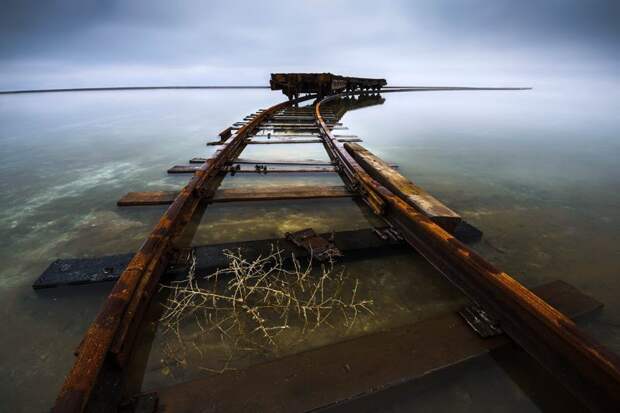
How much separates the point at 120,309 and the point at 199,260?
746mm

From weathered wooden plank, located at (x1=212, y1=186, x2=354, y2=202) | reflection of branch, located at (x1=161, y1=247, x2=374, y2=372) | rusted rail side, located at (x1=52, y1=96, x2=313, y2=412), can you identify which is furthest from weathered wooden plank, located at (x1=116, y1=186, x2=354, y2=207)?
reflection of branch, located at (x1=161, y1=247, x2=374, y2=372)

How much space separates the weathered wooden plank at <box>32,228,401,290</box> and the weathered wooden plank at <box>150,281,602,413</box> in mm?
878

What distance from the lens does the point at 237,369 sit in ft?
4.43

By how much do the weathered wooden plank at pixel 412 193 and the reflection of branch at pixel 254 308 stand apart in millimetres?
890

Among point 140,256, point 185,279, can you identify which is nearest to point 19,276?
point 140,256

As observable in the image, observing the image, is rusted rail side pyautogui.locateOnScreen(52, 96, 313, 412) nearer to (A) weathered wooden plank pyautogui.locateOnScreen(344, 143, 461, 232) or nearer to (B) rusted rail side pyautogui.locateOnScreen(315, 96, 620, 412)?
(B) rusted rail side pyautogui.locateOnScreen(315, 96, 620, 412)

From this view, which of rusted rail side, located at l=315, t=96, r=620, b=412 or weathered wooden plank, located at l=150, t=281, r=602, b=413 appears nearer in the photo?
rusted rail side, located at l=315, t=96, r=620, b=412

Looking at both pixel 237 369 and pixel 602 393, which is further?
pixel 237 369

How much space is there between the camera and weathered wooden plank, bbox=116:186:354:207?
3297 millimetres

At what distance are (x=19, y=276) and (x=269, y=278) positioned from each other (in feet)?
6.19

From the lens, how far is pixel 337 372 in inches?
50.6

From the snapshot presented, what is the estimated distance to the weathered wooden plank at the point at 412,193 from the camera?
2240 mm

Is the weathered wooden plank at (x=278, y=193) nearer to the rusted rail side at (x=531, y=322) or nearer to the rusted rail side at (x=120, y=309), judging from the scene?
the rusted rail side at (x=120, y=309)

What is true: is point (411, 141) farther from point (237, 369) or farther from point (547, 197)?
point (237, 369)
